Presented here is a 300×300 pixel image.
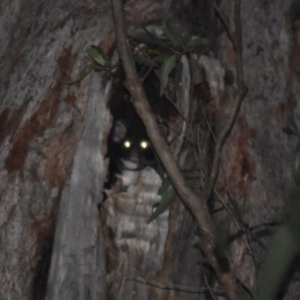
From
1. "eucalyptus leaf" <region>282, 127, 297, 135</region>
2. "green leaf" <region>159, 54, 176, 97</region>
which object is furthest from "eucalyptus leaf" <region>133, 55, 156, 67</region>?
"eucalyptus leaf" <region>282, 127, 297, 135</region>

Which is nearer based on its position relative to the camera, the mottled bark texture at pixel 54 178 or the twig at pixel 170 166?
the twig at pixel 170 166

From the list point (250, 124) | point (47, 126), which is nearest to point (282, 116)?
point (250, 124)

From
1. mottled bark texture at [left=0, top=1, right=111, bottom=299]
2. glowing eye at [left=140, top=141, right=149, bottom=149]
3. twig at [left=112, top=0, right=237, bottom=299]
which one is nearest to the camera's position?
twig at [left=112, top=0, right=237, bottom=299]

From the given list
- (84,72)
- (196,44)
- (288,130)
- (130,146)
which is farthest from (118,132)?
(288,130)

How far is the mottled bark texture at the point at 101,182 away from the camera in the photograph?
1619 mm

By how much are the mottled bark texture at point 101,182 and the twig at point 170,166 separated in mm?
223

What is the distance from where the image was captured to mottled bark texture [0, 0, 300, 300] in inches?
63.7

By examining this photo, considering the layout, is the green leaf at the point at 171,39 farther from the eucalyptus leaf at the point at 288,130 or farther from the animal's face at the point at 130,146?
the eucalyptus leaf at the point at 288,130

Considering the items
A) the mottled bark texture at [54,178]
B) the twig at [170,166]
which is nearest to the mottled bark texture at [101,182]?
the mottled bark texture at [54,178]

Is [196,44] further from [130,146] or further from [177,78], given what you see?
[130,146]

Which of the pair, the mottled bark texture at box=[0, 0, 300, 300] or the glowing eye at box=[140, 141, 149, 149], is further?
the glowing eye at box=[140, 141, 149, 149]

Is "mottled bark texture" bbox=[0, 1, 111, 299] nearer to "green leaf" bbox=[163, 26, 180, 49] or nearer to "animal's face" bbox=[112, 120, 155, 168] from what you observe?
"animal's face" bbox=[112, 120, 155, 168]

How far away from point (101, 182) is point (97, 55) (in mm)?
331

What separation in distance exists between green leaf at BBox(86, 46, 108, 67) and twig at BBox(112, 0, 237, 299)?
15cm
